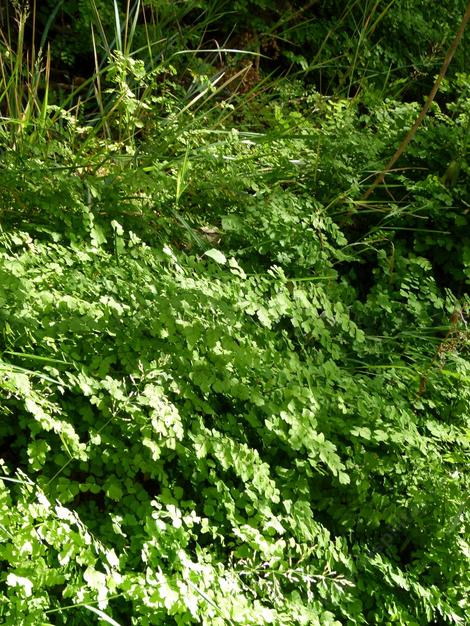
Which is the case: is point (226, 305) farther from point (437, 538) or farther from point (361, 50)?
point (361, 50)

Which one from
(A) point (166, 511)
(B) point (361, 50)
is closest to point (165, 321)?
(A) point (166, 511)

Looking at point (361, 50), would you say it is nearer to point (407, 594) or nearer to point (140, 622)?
point (407, 594)

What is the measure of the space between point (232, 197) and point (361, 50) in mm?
2916

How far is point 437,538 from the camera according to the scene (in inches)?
123

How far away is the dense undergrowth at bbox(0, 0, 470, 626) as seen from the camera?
2.50 metres

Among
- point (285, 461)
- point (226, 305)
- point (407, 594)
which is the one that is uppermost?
point (226, 305)

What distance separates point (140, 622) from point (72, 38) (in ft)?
15.0

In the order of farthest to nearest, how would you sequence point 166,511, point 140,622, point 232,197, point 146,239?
point 232,197 → point 146,239 → point 166,511 → point 140,622

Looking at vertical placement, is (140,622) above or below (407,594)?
above

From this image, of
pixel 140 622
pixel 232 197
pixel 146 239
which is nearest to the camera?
pixel 140 622

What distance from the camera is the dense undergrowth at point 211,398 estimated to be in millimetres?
2496

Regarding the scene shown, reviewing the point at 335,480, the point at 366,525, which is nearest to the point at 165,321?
the point at 335,480

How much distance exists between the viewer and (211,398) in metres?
3.13

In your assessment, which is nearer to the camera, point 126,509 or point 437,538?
point 126,509
